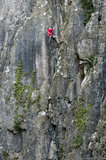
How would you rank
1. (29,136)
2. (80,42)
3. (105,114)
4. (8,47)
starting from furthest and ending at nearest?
1. (8,47)
2. (29,136)
3. (80,42)
4. (105,114)

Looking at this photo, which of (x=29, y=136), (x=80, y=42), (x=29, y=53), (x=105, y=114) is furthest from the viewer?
(x=29, y=53)

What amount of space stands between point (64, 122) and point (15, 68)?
7.53 metres

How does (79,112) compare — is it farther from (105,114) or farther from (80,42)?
(80,42)

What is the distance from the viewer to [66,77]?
25312 mm

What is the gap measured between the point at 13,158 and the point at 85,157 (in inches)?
380

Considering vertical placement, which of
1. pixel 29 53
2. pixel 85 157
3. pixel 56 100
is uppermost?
pixel 29 53

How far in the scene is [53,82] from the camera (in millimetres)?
26031

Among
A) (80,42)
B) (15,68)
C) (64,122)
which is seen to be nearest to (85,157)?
(64,122)

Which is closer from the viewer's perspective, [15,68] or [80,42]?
[80,42]

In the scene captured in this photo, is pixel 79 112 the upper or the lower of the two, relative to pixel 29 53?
lower

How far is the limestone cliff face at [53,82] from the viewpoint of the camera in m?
21.3

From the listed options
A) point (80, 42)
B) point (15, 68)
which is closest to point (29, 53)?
point (15, 68)

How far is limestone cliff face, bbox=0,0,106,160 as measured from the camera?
2130cm

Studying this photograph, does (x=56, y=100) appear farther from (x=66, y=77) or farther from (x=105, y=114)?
(x=105, y=114)
